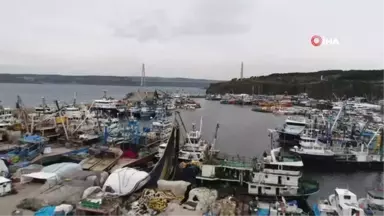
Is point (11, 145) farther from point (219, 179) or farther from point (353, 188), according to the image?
point (353, 188)

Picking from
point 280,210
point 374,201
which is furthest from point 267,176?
point 374,201

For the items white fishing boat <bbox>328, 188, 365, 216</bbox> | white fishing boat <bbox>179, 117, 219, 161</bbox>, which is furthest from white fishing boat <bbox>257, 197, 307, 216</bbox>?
white fishing boat <bbox>179, 117, 219, 161</bbox>

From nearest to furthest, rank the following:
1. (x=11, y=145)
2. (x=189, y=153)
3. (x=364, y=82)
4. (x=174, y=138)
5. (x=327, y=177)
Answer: (x=174, y=138), (x=189, y=153), (x=327, y=177), (x=11, y=145), (x=364, y=82)

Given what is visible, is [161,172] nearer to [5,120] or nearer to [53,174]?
[53,174]

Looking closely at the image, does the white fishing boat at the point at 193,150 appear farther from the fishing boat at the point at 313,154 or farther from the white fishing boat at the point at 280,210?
the fishing boat at the point at 313,154

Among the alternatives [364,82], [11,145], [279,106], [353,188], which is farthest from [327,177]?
[364,82]

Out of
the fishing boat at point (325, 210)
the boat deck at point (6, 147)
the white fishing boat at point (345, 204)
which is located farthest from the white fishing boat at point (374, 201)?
the boat deck at point (6, 147)
